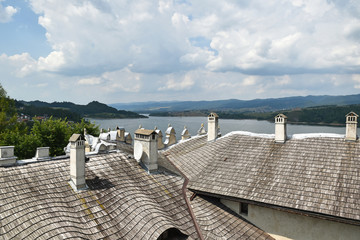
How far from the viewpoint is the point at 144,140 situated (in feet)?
45.7

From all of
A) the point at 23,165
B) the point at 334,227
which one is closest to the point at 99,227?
the point at 23,165

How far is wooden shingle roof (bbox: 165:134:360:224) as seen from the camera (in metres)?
10.8

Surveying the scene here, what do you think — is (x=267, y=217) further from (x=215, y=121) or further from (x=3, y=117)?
(x=3, y=117)

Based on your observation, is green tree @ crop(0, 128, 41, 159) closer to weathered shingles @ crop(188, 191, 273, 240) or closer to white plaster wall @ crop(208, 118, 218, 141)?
white plaster wall @ crop(208, 118, 218, 141)

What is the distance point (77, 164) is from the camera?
34.1 ft

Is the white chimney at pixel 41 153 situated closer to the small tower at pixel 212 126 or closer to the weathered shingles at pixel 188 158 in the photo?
the weathered shingles at pixel 188 158

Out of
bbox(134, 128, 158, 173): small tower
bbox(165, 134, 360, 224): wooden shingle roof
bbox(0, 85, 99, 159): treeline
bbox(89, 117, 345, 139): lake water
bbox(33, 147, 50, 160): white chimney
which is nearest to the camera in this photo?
bbox(165, 134, 360, 224): wooden shingle roof

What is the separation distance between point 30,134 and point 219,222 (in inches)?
1040

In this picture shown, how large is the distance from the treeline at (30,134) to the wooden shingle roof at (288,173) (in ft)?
61.7

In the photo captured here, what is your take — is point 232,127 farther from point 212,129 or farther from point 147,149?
point 147,149

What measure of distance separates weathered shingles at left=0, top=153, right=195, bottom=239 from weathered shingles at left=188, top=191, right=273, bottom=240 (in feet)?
2.04

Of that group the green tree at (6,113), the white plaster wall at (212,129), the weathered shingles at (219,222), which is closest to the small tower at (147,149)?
the weathered shingles at (219,222)

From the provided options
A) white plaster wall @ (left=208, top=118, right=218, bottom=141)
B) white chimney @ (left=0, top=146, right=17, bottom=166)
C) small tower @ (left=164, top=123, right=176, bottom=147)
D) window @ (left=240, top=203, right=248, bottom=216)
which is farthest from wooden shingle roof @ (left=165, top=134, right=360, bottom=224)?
white chimney @ (left=0, top=146, right=17, bottom=166)

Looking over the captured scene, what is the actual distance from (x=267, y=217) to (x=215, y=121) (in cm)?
747
